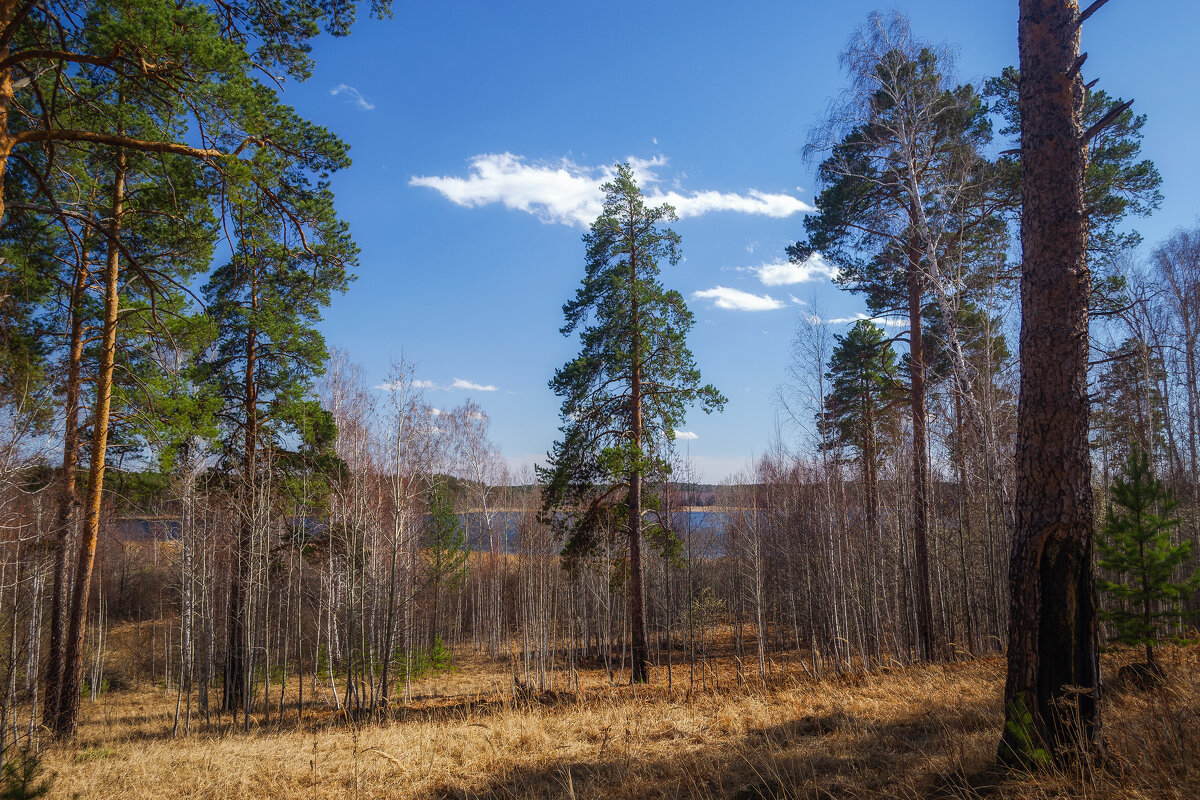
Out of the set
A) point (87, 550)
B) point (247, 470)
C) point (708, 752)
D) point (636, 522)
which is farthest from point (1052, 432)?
point (247, 470)

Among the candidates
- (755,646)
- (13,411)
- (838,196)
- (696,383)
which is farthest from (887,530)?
(13,411)

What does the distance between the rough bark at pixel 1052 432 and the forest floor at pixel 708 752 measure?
0.44 meters

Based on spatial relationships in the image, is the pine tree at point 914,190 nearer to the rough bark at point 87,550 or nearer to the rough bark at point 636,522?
the rough bark at point 636,522

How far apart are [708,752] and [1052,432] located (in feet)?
15.8

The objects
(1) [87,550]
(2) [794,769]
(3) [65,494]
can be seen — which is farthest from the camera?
(3) [65,494]

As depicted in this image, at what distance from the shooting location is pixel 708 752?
6434mm

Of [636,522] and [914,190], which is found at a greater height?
[914,190]

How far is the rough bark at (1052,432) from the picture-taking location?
390 centimetres

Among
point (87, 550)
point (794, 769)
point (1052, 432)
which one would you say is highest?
point (1052, 432)

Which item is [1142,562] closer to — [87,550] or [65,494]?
[87,550]

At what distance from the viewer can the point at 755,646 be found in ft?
86.7

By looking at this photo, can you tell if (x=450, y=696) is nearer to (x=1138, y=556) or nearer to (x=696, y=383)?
(x=696, y=383)

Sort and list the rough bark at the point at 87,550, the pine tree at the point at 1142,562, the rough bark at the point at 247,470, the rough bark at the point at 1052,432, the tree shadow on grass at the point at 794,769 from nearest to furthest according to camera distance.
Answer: the rough bark at the point at 1052,432 < the tree shadow on grass at the point at 794,769 < the pine tree at the point at 1142,562 < the rough bark at the point at 87,550 < the rough bark at the point at 247,470

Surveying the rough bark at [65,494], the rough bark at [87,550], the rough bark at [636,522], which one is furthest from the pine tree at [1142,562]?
the rough bark at [65,494]
